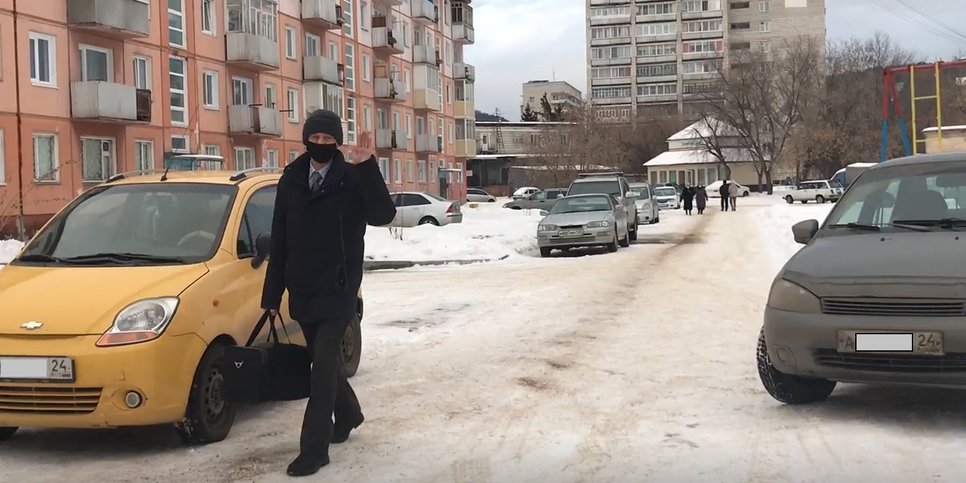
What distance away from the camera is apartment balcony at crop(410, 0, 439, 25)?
192 feet

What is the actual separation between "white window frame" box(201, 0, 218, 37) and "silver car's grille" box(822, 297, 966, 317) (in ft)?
110

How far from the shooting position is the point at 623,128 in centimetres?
10038

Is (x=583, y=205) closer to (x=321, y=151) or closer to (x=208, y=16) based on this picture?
(x=321, y=151)

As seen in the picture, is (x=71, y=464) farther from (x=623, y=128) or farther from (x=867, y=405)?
(x=623, y=128)

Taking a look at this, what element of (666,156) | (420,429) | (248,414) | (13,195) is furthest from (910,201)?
(666,156)

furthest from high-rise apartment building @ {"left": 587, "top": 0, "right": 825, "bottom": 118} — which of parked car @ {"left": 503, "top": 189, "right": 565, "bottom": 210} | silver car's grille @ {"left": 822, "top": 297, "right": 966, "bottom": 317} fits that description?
silver car's grille @ {"left": 822, "top": 297, "right": 966, "bottom": 317}

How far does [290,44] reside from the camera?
4272cm

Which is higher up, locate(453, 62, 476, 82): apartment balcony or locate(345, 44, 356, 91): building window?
locate(453, 62, 476, 82): apartment balcony

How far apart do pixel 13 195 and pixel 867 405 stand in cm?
2515

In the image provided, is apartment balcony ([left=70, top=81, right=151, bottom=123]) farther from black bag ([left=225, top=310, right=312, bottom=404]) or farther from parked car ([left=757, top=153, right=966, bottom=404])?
parked car ([left=757, top=153, right=966, bottom=404])

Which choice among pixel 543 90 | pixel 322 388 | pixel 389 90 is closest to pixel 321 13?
pixel 389 90

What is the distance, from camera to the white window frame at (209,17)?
35.4 meters

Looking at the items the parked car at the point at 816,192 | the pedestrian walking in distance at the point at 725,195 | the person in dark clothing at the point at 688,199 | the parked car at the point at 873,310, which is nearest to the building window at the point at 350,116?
the person in dark clothing at the point at 688,199

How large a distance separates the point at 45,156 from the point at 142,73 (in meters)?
5.35
